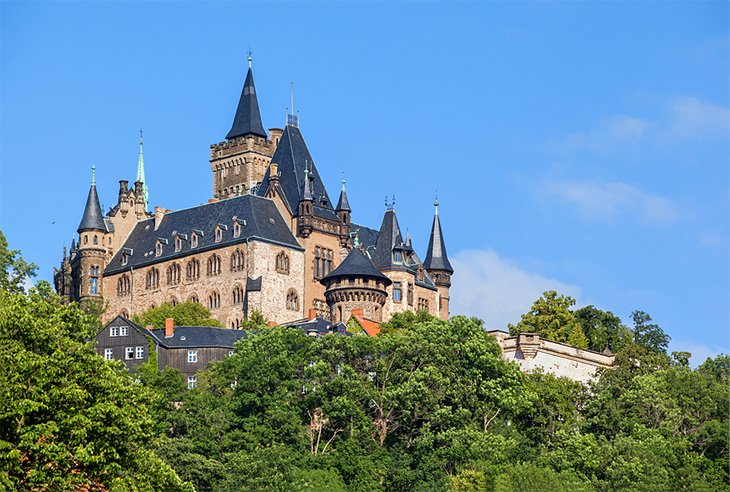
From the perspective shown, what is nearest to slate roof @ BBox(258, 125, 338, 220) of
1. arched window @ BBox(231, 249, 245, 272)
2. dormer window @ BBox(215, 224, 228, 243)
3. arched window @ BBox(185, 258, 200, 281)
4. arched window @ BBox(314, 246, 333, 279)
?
arched window @ BBox(314, 246, 333, 279)

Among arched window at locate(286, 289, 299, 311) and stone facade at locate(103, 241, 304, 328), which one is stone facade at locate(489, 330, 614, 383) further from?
stone facade at locate(103, 241, 304, 328)

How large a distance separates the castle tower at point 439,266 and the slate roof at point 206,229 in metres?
15.6

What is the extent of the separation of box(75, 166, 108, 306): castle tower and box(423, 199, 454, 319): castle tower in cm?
2531

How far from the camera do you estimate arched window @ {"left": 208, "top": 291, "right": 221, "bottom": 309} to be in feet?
431

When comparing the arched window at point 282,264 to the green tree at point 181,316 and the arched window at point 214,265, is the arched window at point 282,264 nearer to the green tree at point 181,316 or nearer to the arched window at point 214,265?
the arched window at point 214,265

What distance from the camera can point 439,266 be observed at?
479 ft

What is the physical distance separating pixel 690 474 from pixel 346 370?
17992 mm

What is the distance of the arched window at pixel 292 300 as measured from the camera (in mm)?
130125

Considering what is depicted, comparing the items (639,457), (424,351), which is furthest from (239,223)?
(639,457)

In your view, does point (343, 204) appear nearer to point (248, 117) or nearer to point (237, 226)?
point (237, 226)

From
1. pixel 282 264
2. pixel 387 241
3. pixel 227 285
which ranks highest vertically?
pixel 387 241

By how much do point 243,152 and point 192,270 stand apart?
950 inches

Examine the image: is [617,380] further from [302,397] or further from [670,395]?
Result: [302,397]

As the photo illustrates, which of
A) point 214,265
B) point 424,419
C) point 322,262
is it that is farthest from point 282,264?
point 424,419
